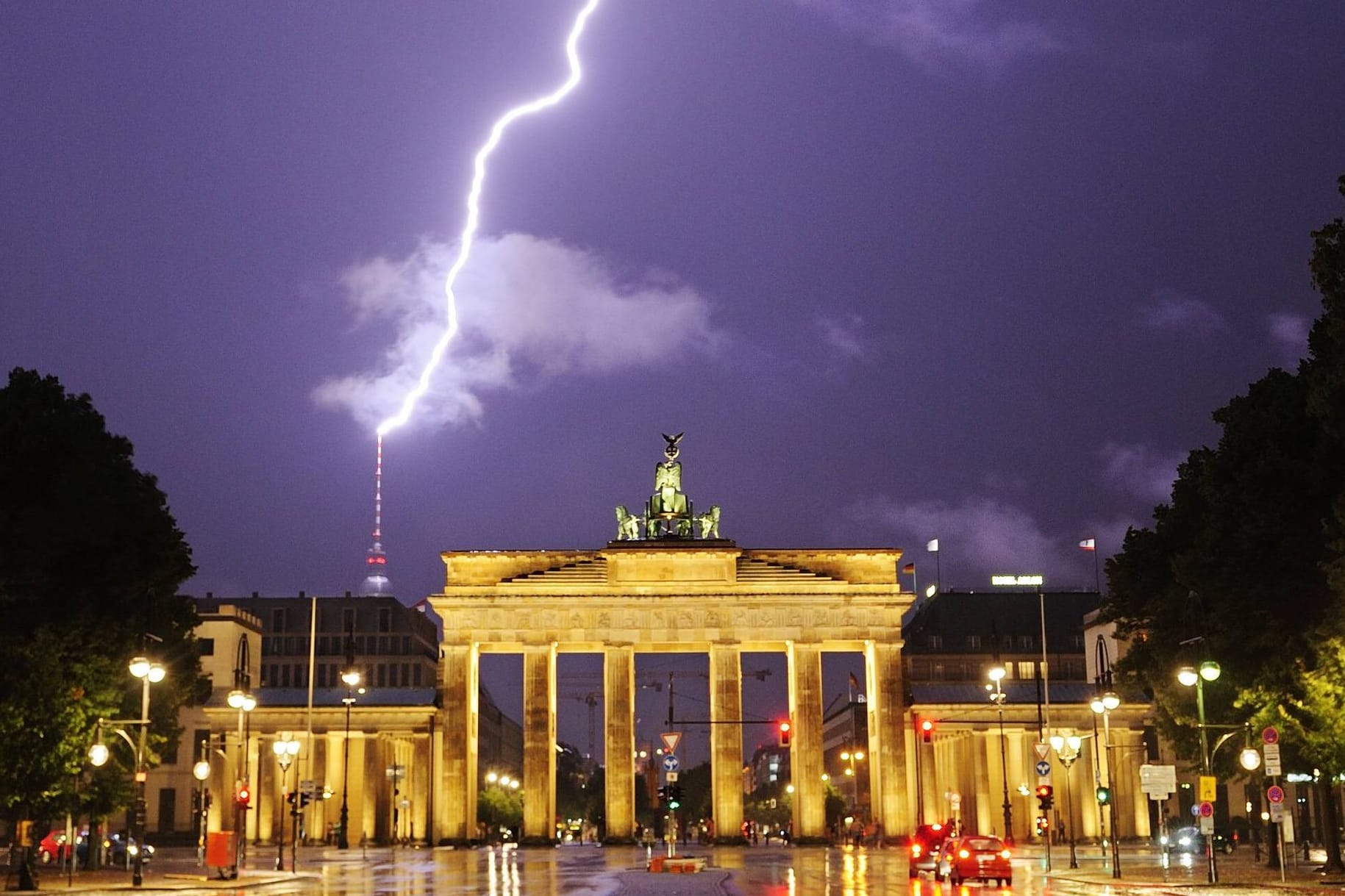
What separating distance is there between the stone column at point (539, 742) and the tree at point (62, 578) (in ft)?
150

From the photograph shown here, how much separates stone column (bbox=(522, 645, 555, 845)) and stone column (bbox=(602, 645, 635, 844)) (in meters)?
3.67

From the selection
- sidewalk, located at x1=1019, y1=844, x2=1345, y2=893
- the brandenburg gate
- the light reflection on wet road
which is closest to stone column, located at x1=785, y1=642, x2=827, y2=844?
the brandenburg gate

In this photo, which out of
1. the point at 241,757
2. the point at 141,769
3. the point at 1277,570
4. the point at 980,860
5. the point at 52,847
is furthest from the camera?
the point at 241,757

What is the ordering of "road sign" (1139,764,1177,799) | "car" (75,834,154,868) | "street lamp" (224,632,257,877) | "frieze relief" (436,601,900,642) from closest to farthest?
1. "road sign" (1139,764,1177,799)
2. "street lamp" (224,632,257,877)
3. "car" (75,834,154,868)
4. "frieze relief" (436,601,900,642)

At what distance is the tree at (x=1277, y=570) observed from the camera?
50.3 m

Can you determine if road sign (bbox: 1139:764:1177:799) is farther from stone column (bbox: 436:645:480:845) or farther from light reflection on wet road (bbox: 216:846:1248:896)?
stone column (bbox: 436:645:480:845)

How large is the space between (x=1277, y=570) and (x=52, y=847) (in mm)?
55088

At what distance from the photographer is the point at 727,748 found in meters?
103

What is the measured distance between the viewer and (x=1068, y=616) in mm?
175250

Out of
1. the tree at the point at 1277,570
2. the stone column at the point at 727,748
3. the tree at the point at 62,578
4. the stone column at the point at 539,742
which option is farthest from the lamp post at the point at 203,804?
the tree at the point at 1277,570

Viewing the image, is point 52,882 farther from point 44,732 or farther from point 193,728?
point 193,728

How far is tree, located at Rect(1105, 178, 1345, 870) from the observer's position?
165 ft

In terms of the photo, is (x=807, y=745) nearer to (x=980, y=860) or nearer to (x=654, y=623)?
(x=654, y=623)

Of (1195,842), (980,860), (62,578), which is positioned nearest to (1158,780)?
(980,860)
